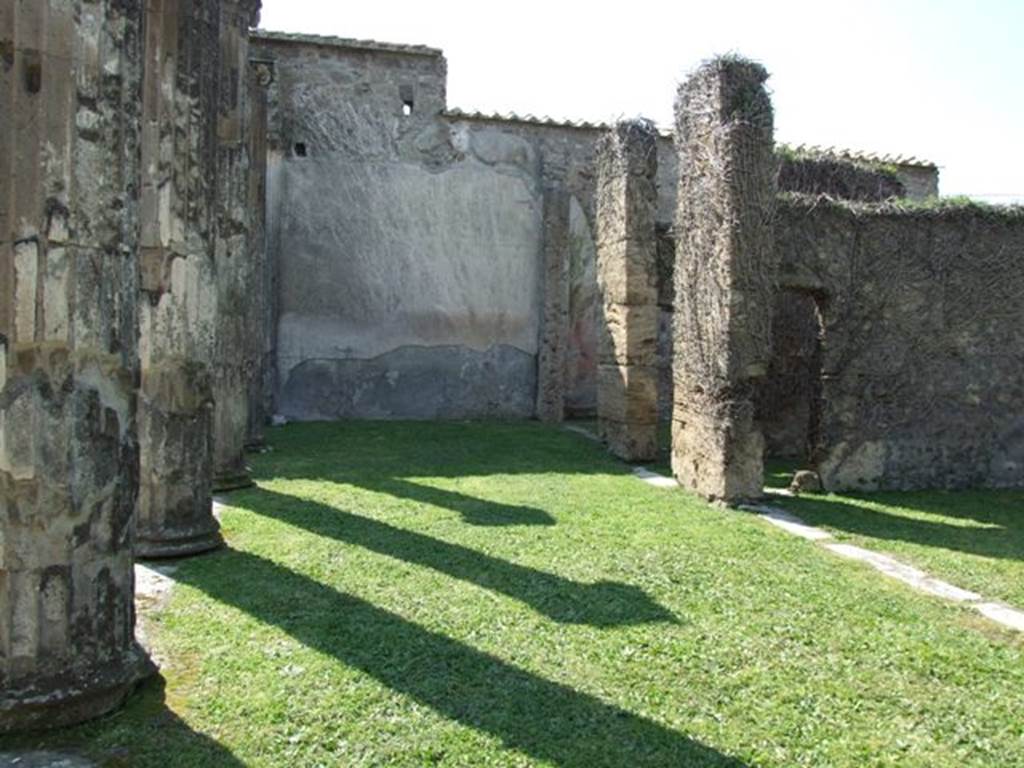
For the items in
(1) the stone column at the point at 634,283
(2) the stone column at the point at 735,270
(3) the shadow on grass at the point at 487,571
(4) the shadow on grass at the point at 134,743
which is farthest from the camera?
(1) the stone column at the point at 634,283

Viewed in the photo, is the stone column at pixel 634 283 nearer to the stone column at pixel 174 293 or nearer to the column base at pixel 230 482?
the column base at pixel 230 482

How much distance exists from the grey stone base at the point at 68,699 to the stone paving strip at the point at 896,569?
3.92 meters

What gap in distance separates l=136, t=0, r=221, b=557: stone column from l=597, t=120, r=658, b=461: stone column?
5218 mm

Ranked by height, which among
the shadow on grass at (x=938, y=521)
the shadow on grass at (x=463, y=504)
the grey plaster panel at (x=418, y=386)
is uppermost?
the grey plaster panel at (x=418, y=386)

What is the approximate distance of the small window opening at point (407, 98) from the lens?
13969mm

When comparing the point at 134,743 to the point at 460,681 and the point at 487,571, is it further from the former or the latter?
the point at 487,571

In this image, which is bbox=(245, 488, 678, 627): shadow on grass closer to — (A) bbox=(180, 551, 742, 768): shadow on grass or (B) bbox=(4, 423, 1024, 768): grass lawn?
(B) bbox=(4, 423, 1024, 768): grass lawn

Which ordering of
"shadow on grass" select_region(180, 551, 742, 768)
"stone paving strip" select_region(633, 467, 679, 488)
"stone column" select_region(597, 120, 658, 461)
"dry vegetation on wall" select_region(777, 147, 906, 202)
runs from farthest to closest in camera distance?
"dry vegetation on wall" select_region(777, 147, 906, 202), "stone column" select_region(597, 120, 658, 461), "stone paving strip" select_region(633, 467, 679, 488), "shadow on grass" select_region(180, 551, 742, 768)

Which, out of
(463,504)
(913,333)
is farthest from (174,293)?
(913,333)

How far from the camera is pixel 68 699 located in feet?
9.39

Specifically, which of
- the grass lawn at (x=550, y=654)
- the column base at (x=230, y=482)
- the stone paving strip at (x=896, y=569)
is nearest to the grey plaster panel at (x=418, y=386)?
the column base at (x=230, y=482)

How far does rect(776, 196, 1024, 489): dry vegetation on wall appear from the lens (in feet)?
26.2

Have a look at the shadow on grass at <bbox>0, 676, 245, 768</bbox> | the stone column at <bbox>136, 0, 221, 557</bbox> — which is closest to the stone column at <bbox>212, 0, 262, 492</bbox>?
the stone column at <bbox>136, 0, 221, 557</bbox>

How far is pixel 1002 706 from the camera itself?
3.32m
